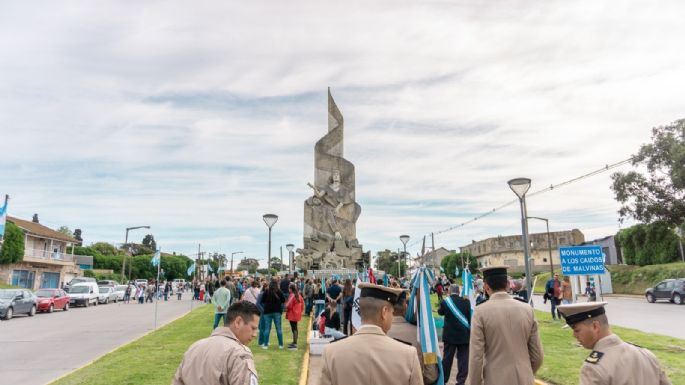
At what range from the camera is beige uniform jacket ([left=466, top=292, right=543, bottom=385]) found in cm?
481

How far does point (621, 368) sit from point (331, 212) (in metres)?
33.0

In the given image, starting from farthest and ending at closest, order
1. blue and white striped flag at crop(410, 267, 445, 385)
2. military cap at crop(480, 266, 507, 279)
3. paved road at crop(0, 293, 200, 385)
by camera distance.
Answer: paved road at crop(0, 293, 200, 385)
military cap at crop(480, 266, 507, 279)
blue and white striped flag at crop(410, 267, 445, 385)

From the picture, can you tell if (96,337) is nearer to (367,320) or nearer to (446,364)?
(446,364)

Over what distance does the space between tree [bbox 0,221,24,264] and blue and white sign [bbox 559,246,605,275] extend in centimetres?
4374

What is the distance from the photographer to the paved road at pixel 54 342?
10830 millimetres

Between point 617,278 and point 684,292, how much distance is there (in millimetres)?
18984

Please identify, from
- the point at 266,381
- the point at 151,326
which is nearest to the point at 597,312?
the point at 266,381

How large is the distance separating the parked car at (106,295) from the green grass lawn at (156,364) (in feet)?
84.8

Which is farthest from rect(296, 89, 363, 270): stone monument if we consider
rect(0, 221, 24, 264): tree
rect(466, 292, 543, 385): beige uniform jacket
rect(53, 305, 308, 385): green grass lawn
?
rect(466, 292, 543, 385): beige uniform jacket

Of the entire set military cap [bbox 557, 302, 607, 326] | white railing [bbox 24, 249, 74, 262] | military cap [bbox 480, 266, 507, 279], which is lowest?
military cap [bbox 557, 302, 607, 326]

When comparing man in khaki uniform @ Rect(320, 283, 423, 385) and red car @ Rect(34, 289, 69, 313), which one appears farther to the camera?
red car @ Rect(34, 289, 69, 313)

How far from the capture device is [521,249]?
82312mm

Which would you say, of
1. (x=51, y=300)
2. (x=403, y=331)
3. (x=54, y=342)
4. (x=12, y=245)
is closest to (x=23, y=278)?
(x=12, y=245)

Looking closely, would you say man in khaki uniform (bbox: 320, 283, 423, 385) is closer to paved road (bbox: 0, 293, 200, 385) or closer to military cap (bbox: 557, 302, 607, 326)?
military cap (bbox: 557, 302, 607, 326)
